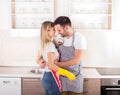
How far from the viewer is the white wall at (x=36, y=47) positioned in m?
3.72

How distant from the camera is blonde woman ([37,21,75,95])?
3.01 metres

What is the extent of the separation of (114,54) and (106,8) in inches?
27.2

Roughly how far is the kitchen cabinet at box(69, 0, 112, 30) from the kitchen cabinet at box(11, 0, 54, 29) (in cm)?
32

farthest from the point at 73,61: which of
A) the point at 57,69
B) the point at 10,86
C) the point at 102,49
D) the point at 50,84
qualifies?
the point at 10,86

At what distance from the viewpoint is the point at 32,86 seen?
3346mm

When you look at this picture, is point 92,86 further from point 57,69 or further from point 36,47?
point 36,47

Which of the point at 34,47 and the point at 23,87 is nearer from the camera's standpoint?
the point at 23,87

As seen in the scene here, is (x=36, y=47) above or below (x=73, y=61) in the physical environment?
above

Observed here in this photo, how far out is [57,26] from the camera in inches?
127

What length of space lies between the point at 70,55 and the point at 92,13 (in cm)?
78

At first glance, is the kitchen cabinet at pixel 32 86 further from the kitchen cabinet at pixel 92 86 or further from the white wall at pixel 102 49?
the white wall at pixel 102 49

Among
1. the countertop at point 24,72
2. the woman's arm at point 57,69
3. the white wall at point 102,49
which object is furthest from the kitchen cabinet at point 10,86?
the white wall at point 102,49

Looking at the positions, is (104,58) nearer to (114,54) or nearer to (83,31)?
(114,54)

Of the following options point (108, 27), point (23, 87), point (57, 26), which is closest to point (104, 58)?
point (108, 27)
